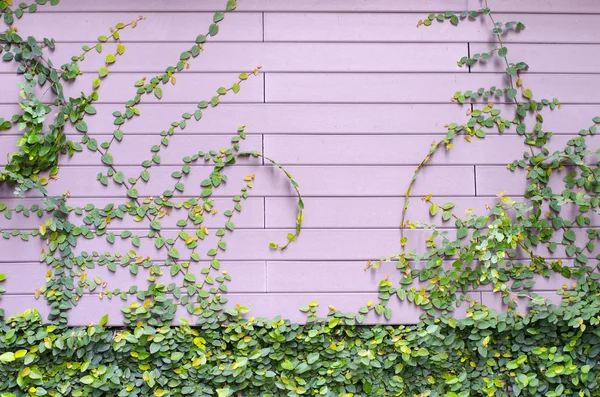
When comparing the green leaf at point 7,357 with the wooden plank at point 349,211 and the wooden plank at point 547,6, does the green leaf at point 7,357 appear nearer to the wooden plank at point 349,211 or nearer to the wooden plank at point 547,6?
the wooden plank at point 349,211

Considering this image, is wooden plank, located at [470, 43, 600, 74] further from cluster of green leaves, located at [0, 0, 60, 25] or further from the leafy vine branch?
cluster of green leaves, located at [0, 0, 60, 25]

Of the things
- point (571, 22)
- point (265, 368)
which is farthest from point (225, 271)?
point (571, 22)

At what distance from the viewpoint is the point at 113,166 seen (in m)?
2.26

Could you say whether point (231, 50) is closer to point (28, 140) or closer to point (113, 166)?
point (113, 166)

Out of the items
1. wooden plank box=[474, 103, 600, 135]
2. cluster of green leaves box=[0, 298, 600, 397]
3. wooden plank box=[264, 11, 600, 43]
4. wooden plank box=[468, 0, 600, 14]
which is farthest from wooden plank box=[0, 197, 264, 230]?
wooden plank box=[468, 0, 600, 14]

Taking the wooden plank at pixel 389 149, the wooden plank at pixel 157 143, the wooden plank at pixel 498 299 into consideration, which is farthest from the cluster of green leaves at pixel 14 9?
the wooden plank at pixel 498 299

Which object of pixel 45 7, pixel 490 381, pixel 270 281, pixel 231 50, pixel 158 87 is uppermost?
pixel 45 7

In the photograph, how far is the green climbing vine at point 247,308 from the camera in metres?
2.20

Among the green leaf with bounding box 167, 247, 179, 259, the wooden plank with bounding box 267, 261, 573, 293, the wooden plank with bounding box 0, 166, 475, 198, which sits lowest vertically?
the wooden plank with bounding box 267, 261, 573, 293

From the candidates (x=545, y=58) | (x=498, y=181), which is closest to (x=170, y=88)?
(x=498, y=181)

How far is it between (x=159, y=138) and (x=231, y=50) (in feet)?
1.55

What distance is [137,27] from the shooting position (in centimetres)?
229

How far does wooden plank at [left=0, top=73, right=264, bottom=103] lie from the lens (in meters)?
2.27

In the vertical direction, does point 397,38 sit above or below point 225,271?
above
